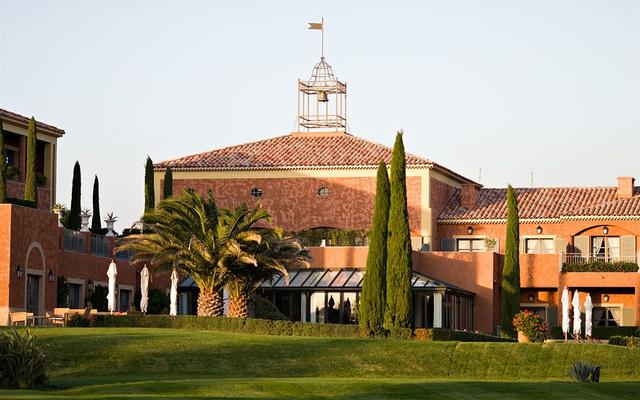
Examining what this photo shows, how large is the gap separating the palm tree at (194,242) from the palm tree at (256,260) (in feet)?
1.23

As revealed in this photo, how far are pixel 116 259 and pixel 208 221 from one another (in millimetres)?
7883

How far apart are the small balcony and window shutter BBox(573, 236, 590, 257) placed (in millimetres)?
153

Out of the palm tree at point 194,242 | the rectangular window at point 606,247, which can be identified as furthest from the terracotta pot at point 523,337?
the rectangular window at point 606,247

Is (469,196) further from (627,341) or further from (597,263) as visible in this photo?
(627,341)

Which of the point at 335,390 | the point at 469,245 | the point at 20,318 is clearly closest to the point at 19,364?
the point at 335,390

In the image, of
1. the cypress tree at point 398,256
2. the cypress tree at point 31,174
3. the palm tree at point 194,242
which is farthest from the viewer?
the cypress tree at point 31,174

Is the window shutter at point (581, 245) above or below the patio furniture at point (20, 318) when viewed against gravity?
above

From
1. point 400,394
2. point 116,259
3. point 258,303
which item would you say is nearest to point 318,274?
point 258,303

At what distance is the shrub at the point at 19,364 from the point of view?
32.2 m

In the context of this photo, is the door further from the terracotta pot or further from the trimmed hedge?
the trimmed hedge

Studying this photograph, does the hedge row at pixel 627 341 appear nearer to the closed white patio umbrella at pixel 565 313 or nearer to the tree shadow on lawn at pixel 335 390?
the closed white patio umbrella at pixel 565 313

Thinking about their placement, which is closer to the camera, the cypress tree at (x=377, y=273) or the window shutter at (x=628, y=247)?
the cypress tree at (x=377, y=273)

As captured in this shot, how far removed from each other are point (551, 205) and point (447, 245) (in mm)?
5757

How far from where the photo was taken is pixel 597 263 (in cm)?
6625
